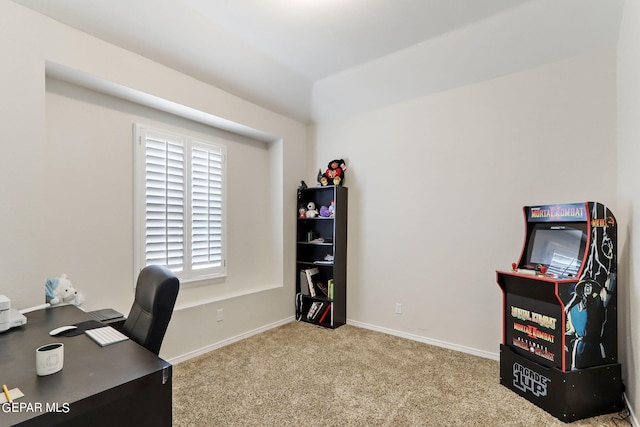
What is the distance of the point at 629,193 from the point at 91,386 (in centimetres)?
309

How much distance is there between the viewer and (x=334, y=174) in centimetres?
385

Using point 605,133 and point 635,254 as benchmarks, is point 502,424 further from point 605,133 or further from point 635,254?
point 605,133

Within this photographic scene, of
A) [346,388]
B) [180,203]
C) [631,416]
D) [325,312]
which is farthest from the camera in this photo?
[325,312]

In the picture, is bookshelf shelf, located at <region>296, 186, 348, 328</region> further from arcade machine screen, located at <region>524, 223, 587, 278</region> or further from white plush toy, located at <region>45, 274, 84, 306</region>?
white plush toy, located at <region>45, 274, 84, 306</region>

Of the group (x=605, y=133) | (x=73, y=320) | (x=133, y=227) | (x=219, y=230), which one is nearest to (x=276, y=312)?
(x=219, y=230)

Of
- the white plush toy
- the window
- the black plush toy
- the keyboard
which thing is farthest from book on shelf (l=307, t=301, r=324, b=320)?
the keyboard

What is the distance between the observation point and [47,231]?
2.33 metres

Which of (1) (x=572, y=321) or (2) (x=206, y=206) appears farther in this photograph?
(2) (x=206, y=206)

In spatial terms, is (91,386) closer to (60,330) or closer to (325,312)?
(60,330)

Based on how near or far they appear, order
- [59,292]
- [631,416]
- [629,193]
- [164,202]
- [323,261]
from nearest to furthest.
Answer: [631,416], [629,193], [59,292], [164,202], [323,261]

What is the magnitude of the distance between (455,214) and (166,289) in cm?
267

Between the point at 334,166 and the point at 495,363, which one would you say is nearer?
the point at 495,363

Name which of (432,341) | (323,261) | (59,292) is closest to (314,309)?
(323,261)

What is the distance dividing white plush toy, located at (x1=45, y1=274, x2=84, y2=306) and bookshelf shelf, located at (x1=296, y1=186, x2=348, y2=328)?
2366mm
